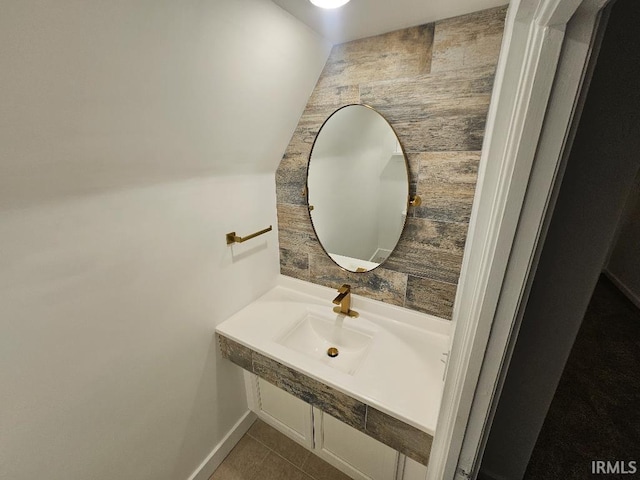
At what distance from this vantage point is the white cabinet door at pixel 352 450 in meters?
1.08

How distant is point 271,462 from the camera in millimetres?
1413

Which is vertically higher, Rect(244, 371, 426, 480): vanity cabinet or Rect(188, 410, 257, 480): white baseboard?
Rect(244, 371, 426, 480): vanity cabinet

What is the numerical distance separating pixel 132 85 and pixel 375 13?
776 millimetres

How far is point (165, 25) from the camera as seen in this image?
2.09ft

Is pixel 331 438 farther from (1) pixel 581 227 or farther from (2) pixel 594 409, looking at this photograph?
(2) pixel 594 409

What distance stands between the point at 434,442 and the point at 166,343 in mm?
1033

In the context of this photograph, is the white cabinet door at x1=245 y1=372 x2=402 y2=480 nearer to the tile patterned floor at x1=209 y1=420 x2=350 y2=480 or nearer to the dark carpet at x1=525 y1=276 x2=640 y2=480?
the tile patterned floor at x1=209 y1=420 x2=350 y2=480

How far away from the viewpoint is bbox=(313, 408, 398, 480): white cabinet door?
108 cm

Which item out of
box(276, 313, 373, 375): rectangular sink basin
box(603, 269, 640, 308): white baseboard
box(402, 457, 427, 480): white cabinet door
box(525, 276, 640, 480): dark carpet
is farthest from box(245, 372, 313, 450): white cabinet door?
box(603, 269, 640, 308): white baseboard

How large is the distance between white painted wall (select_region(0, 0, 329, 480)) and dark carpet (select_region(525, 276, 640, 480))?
178 centimetres

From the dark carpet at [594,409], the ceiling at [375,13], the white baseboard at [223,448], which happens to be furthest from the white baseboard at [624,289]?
the white baseboard at [223,448]

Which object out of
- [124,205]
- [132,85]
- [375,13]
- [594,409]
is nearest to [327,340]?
[124,205]

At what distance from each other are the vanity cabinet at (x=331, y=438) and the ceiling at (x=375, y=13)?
157 centimetres

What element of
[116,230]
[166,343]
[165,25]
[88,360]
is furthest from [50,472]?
[165,25]
